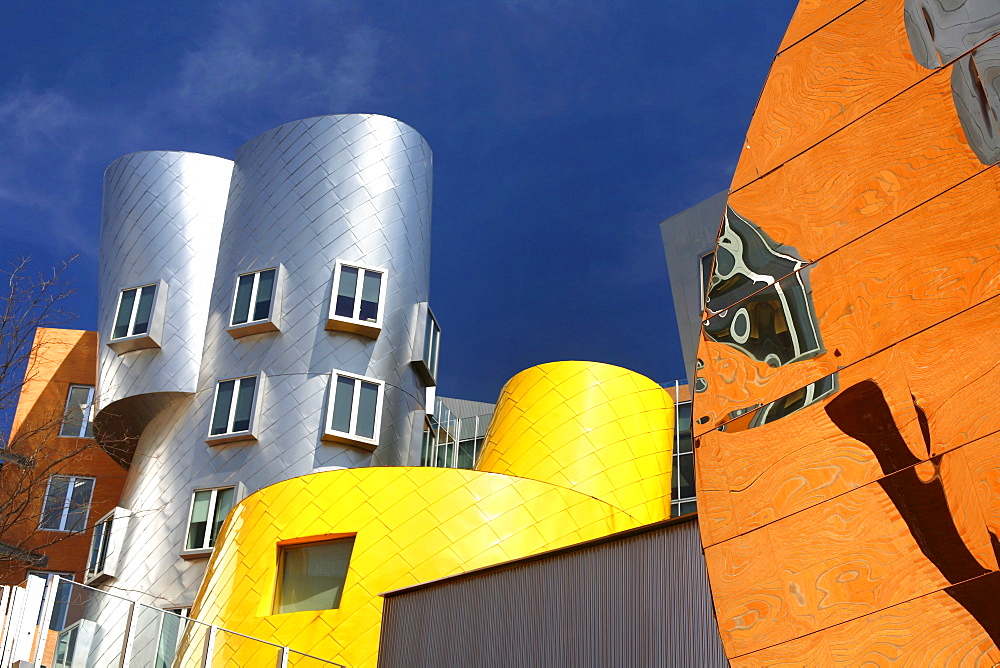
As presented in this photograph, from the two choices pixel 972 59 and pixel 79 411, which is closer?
pixel 972 59

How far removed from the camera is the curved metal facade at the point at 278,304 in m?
27.9

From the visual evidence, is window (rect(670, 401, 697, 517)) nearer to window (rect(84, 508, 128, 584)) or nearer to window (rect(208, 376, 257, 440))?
window (rect(208, 376, 257, 440))

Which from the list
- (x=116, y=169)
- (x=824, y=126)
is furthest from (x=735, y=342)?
(x=116, y=169)

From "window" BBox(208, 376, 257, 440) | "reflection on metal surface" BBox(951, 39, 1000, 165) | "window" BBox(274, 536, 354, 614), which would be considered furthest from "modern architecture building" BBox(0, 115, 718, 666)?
"reflection on metal surface" BBox(951, 39, 1000, 165)

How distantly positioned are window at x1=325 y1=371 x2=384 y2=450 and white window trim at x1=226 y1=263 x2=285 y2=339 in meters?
2.36

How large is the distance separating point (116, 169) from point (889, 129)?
31.0m

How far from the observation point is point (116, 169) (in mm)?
34000

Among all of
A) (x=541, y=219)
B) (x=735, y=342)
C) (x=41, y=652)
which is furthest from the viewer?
(x=541, y=219)

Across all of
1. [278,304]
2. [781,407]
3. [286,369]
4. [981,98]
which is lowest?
[781,407]

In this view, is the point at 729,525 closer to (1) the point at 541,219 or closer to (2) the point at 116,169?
(2) the point at 116,169

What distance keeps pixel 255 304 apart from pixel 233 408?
9.64ft

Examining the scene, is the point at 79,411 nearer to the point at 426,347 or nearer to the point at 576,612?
the point at 426,347

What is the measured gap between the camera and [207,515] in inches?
1075

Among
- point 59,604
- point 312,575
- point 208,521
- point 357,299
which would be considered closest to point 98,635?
point 59,604
